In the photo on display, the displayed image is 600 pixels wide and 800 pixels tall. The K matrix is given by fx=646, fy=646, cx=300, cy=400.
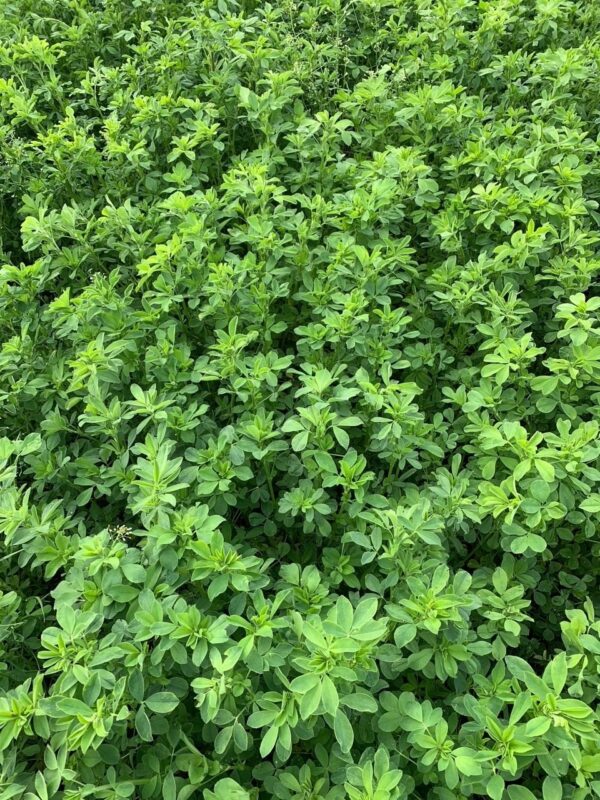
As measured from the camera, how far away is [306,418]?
1884mm

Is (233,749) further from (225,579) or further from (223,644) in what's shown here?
(225,579)

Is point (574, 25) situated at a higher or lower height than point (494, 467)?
higher

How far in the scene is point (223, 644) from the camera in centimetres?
154

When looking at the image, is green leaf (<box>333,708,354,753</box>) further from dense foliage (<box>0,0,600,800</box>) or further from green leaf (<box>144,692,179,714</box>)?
green leaf (<box>144,692,179,714</box>)

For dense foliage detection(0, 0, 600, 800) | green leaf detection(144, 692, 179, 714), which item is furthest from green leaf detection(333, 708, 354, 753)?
green leaf detection(144, 692, 179, 714)

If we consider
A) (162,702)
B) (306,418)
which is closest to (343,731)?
(162,702)

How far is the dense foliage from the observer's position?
1492 mm

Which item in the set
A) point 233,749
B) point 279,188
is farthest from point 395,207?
point 233,749

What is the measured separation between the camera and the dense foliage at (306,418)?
1.49 metres

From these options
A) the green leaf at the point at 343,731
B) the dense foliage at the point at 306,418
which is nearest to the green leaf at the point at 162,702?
the dense foliage at the point at 306,418

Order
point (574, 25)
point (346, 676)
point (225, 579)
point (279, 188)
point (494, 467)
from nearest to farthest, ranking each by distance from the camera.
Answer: point (346, 676), point (225, 579), point (494, 467), point (279, 188), point (574, 25)

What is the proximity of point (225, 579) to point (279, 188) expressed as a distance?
1531mm

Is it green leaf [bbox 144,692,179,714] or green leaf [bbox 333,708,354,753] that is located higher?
green leaf [bbox 144,692,179,714]

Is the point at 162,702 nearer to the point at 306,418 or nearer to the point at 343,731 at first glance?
the point at 343,731
